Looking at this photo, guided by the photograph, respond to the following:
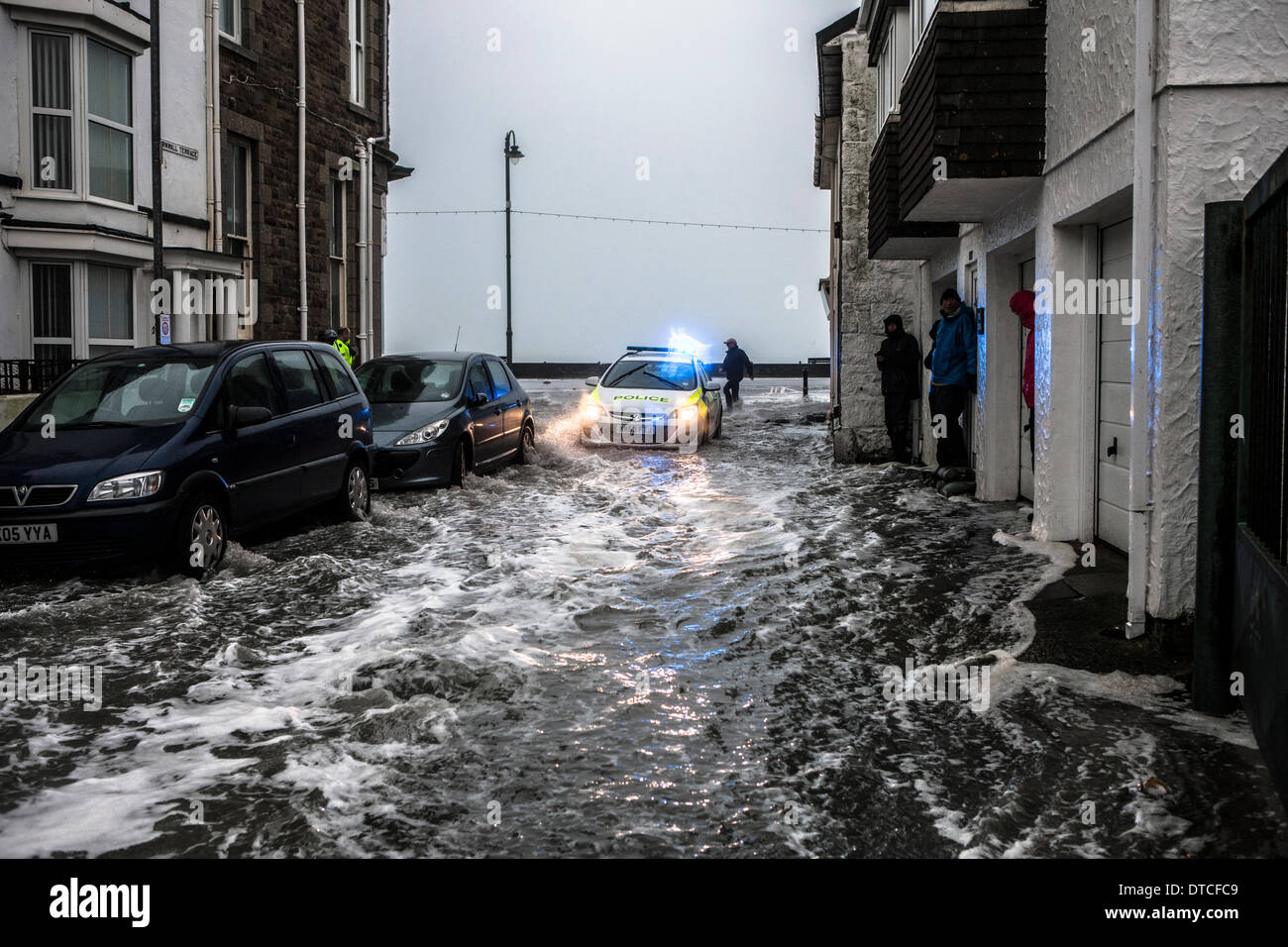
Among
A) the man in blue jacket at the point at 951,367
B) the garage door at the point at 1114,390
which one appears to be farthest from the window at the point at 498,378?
the garage door at the point at 1114,390

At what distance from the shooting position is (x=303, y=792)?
432cm

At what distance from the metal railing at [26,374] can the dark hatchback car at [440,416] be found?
487 centimetres

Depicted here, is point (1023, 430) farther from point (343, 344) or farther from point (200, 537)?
point (343, 344)

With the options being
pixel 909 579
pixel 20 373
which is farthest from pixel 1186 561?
pixel 20 373

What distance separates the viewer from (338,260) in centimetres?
2488

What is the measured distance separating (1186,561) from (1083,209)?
9.97ft

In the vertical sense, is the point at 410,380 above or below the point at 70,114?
below

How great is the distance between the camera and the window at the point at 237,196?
20953 mm

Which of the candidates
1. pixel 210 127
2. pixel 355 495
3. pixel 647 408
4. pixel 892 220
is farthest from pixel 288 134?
pixel 355 495

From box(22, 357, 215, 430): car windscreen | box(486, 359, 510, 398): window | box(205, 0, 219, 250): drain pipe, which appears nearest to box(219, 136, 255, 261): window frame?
box(205, 0, 219, 250): drain pipe

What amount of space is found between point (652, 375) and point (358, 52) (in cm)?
1095

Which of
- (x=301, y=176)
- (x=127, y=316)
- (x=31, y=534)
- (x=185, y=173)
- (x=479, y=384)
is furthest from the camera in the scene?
(x=301, y=176)

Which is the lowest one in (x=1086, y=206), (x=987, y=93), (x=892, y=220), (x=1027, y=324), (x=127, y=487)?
(x=127, y=487)
